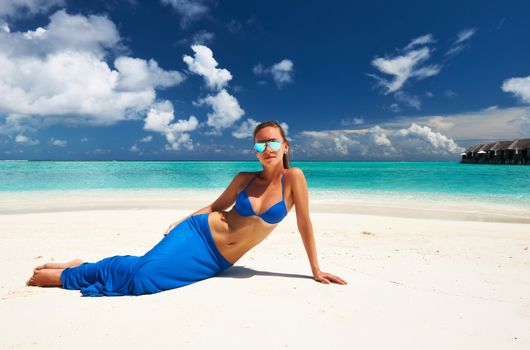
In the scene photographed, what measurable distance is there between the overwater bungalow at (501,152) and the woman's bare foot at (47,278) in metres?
83.2

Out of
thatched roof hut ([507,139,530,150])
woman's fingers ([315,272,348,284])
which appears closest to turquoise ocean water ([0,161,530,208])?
woman's fingers ([315,272,348,284])

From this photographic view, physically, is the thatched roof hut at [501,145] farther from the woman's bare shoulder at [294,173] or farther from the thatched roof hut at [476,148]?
the woman's bare shoulder at [294,173]

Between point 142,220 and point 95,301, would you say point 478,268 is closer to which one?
point 95,301

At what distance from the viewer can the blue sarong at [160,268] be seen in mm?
3168

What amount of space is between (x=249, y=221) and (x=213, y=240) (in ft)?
1.62

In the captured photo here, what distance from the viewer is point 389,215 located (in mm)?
10930

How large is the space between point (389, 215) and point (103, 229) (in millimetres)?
8950

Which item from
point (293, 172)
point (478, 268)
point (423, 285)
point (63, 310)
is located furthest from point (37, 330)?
point (478, 268)

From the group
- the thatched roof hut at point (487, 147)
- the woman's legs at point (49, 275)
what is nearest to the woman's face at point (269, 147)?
the woman's legs at point (49, 275)

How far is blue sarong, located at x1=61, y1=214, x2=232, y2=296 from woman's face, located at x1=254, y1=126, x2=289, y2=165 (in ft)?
3.08

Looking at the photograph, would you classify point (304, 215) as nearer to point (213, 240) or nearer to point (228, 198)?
point (228, 198)

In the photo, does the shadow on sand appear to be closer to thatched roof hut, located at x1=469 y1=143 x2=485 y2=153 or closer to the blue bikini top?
the blue bikini top

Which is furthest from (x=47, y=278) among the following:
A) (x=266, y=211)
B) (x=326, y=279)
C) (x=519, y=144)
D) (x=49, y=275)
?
(x=519, y=144)

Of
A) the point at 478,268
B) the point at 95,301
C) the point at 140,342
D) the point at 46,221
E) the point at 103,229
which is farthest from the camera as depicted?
the point at 46,221
